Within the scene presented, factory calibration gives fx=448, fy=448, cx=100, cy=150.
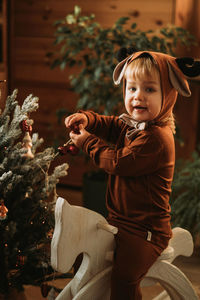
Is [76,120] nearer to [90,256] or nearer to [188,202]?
[90,256]

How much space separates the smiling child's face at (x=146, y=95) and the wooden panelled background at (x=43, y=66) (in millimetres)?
1795

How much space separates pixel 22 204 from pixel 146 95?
566 millimetres

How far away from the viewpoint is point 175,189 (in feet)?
7.93

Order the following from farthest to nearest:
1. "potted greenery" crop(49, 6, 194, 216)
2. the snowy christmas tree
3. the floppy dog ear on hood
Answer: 1. "potted greenery" crop(49, 6, 194, 216)
2. the snowy christmas tree
3. the floppy dog ear on hood

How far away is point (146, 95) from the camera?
1.37 m

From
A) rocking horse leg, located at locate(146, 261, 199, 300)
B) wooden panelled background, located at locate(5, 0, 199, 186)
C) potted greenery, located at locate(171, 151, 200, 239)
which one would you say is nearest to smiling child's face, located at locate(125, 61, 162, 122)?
rocking horse leg, located at locate(146, 261, 199, 300)

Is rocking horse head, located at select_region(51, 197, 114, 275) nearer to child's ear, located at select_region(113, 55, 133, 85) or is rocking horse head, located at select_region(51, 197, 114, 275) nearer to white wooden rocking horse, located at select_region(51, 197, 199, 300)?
white wooden rocking horse, located at select_region(51, 197, 199, 300)

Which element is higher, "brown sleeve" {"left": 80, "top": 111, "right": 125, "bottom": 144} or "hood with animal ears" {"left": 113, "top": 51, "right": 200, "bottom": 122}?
"hood with animal ears" {"left": 113, "top": 51, "right": 200, "bottom": 122}

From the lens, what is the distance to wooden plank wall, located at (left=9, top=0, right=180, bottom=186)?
10.7 ft

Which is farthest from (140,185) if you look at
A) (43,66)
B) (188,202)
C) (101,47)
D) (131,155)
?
(43,66)

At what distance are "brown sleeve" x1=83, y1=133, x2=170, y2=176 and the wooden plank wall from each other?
1830 millimetres

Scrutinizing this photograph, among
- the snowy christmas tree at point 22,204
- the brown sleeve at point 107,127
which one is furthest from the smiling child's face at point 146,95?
the snowy christmas tree at point 22,204

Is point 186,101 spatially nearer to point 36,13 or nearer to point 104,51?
point 104,51

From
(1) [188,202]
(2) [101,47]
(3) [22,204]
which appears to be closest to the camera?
(3) [22,204]
